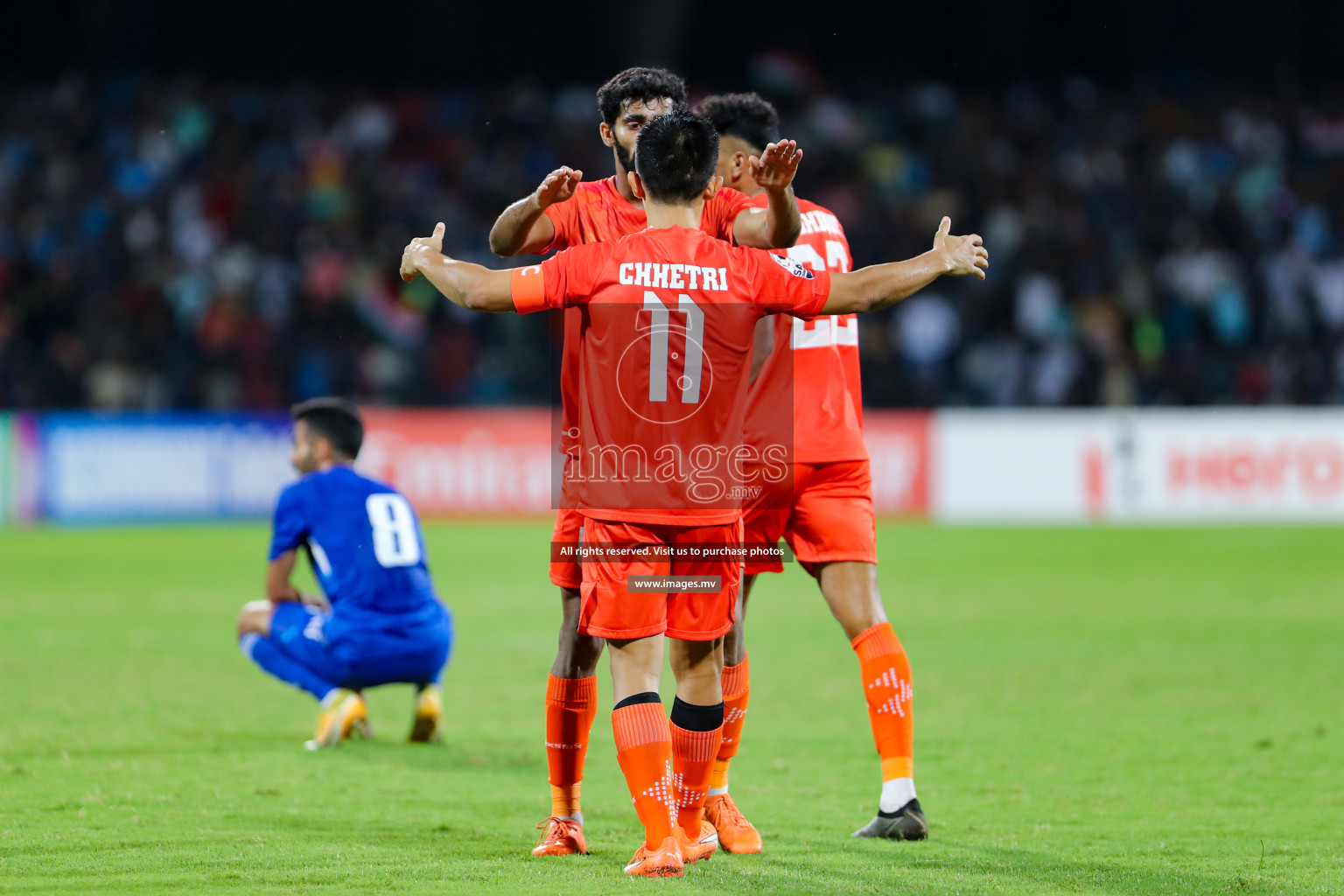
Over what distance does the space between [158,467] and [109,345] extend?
1.90 metres

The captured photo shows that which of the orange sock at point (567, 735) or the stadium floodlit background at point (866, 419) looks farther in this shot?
the stadium floodlit background at point (866, 419)

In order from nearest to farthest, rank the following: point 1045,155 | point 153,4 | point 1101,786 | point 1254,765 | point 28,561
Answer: point 1101,786 < point 1254,765 < point 28,561 < point 1045,155 < point 153,4

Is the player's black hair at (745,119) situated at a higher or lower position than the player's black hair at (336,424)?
higher

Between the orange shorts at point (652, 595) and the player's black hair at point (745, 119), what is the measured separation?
1716 mm

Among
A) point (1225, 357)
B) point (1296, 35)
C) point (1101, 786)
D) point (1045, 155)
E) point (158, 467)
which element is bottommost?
point (1101, 786)

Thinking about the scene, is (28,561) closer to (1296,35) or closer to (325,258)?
(325,258)

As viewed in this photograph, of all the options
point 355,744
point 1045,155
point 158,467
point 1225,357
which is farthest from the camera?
point 1045,155

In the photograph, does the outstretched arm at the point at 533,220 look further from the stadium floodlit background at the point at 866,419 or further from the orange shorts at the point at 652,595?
the stadium floodlit background at the point at 866,419

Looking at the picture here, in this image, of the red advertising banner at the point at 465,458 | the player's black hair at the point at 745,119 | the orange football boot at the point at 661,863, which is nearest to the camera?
the orange football boot at the point at 661,863

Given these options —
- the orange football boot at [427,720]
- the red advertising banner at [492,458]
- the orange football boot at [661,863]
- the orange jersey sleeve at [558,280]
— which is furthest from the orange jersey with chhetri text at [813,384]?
the red advertising banner at [492,458]

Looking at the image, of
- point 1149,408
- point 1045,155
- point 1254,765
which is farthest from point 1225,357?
point 1254,765

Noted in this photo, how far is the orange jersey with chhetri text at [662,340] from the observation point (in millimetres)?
4211

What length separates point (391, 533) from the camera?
6.71 meters

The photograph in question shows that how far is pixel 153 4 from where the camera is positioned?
2536cm
